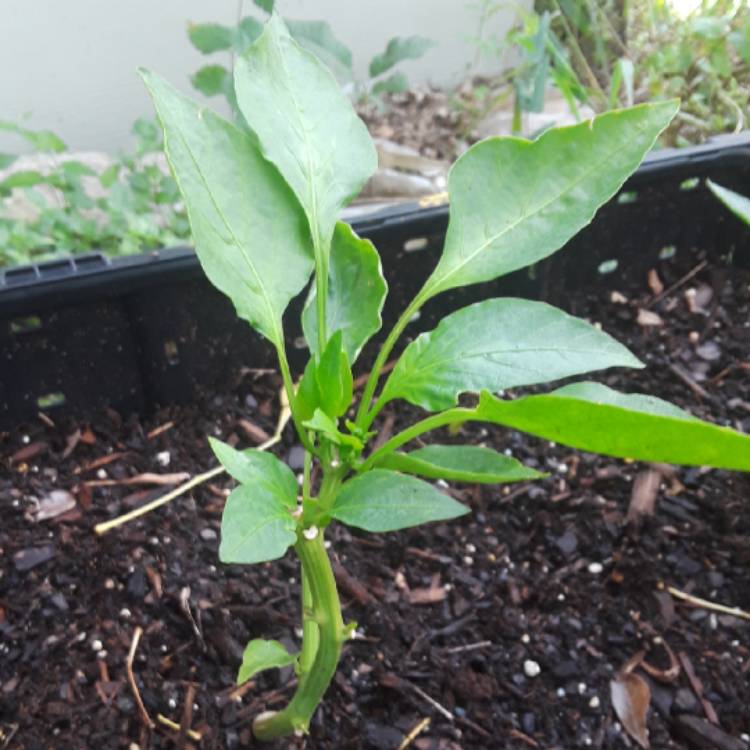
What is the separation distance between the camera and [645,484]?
3.37 feet

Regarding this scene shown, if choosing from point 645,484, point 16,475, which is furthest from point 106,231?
point 645,484

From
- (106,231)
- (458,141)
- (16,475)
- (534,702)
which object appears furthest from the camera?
(458,141)

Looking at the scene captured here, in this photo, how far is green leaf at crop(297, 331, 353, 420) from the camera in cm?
57

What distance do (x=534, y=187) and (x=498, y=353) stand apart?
124mm

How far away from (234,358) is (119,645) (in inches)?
16.4

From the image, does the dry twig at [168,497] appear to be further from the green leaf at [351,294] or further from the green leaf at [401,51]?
the green leaf at [401,51]

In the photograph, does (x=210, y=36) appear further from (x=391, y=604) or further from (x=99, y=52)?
(x=391, y=604)

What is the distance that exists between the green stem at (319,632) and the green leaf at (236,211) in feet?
0.52

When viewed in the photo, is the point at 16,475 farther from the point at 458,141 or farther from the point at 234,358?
the point at 458,141

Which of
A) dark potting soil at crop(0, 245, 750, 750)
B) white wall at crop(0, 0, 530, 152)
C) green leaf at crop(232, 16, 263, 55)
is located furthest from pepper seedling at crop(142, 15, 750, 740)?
white wall at crop(0, 0, 530, 152)

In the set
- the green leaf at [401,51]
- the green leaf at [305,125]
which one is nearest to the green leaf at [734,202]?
the green leaf at [305,125]

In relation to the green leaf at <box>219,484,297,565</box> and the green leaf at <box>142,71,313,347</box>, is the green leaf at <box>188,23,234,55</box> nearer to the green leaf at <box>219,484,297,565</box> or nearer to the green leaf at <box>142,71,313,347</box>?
the green leaf at <box>142,71,313,347</box>

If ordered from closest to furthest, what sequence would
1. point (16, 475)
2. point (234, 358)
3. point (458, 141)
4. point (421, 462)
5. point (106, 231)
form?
point (421, 462) < point (16, 475) < point (234, 358) < point (106, 231) < point (458, 141)

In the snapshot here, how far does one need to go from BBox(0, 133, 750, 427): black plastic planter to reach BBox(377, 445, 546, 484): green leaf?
1.62ft
